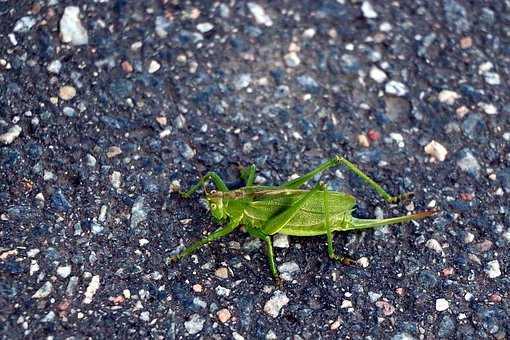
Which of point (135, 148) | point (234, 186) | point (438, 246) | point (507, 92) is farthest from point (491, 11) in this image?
point (135, 148)

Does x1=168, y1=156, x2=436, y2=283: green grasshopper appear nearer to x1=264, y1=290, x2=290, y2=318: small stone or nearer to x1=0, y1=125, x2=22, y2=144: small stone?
x1=264, y1=290, x2=290, y2=318: small stone

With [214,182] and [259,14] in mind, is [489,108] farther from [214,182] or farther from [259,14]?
[214,182]

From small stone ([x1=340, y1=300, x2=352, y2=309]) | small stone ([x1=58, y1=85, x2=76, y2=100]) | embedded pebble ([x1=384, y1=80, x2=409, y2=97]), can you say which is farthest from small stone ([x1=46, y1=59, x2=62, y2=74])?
small stone ([x1=340, y1=300, x2=352, y2=309])

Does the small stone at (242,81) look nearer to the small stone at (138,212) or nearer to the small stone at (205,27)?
the small stone at (205,27)

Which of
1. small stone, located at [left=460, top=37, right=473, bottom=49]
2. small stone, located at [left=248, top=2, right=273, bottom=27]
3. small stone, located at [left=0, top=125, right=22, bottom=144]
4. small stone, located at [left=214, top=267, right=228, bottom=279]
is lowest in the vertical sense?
small stone, located at [left=460, top=37, right=473, bottom=49]

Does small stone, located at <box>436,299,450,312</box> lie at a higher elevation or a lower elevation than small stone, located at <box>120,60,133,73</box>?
lower

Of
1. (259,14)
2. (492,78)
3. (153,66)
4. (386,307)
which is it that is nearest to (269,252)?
(386,307)

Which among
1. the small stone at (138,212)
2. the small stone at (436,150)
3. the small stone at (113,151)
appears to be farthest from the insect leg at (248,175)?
the small stone at (436,150)

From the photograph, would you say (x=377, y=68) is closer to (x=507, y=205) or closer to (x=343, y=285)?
(x=507, y=205)
